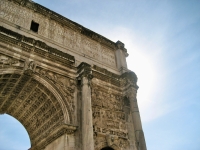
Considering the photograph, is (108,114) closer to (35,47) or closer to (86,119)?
(86,119)

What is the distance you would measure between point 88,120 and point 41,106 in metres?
2.35

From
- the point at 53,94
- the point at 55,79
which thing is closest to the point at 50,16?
the point at 55,79

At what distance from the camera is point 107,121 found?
9.16 m

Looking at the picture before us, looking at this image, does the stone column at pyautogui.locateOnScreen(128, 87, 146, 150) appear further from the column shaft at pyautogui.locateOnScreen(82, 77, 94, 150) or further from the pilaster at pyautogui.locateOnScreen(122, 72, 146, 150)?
the column shaft at pyautogui.locateOnScreen(82, 77, 94, 150)

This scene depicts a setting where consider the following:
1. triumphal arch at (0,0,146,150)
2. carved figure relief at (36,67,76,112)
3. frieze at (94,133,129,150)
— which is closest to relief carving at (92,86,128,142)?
triumphal arch at (0,0,146,150)

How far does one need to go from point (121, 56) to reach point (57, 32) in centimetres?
413

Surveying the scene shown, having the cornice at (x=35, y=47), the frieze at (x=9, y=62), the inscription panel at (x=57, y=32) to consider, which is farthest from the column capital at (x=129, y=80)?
the frieze at (x=9, y=62)

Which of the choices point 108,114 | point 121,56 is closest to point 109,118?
point 108,114

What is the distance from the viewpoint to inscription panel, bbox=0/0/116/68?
922cm

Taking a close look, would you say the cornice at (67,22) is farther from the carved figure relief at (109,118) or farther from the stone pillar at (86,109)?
the carved figure relief at (109,118)

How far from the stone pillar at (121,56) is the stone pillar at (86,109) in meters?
3.15

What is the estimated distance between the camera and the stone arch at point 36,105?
789cm

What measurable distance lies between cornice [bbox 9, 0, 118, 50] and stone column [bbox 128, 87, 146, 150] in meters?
3.55

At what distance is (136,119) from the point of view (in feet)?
31.6
